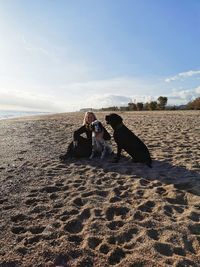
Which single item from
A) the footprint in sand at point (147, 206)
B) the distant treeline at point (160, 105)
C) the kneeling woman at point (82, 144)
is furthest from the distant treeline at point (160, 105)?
the footprint in sand at point (147, 206)

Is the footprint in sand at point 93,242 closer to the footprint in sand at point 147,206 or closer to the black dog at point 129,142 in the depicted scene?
the footprint in sand at point 147,206

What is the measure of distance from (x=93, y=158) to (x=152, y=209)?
155 inches

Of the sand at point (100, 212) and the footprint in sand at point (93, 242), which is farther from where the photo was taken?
the footprint in sand at point (93, 242)

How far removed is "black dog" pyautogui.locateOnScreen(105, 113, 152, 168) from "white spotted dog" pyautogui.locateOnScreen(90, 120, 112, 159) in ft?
1.84

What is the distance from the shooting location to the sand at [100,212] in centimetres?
380

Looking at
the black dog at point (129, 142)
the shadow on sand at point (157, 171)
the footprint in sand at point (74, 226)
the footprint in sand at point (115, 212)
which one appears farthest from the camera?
the black dog at point (129, 142)

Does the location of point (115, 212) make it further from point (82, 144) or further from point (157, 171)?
point (82, 144)

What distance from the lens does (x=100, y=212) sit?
5008 millimetres

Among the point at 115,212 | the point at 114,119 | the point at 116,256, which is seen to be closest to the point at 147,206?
the point at 115,212

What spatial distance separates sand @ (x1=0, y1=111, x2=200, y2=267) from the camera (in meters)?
3.80

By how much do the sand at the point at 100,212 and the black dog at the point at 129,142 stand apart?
24 centimetres

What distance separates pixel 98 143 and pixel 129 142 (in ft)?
3.74

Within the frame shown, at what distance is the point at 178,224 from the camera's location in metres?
4.51

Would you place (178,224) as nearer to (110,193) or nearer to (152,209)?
(152,209)
